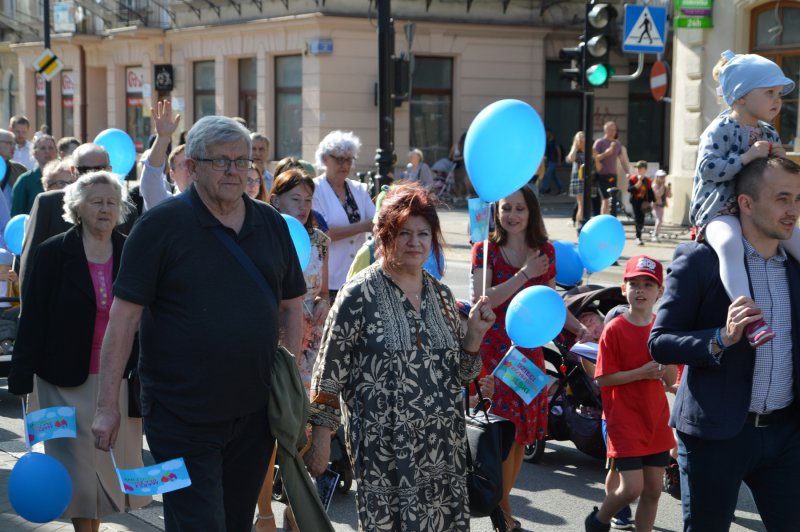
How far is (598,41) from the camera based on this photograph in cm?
1441

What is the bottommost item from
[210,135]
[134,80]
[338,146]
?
[210,135]

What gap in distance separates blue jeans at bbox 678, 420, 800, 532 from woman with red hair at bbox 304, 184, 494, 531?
0.87 meters

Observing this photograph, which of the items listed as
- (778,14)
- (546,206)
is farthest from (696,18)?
(546,206)

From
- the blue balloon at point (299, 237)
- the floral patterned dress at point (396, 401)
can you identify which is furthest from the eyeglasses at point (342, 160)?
the floral patterned dress at point (396, 401)

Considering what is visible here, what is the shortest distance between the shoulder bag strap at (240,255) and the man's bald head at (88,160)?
3.02 meters

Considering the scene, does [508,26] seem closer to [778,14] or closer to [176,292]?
[778,14]

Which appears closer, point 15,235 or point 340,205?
point 340,205

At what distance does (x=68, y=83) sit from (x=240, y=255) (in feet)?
123

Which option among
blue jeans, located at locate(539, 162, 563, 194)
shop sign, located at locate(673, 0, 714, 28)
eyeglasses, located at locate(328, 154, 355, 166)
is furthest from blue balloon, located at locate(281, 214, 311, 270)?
blue jeans, located at locate(539, 162, 563, 194)

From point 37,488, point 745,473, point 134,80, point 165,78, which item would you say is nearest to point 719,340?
point 745,473

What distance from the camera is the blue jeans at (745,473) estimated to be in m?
4.09

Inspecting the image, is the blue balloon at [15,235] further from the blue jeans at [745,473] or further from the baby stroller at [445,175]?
the baby stroller at [445,175]

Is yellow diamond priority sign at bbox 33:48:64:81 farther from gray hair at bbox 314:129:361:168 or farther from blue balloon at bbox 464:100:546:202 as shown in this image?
blue balloon at bbox 464:100:546:202

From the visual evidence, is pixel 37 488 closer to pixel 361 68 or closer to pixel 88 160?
pixel 88 160
